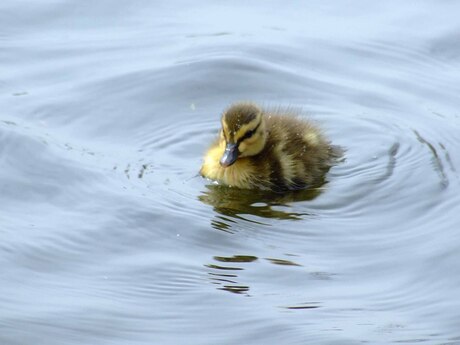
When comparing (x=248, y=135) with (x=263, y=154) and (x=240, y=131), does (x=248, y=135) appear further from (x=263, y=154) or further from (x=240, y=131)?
(x=263, y=154)

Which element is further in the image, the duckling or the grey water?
the duckling

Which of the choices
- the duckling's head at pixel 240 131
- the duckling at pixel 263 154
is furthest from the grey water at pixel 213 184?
the duckling's head at pixel 240 131

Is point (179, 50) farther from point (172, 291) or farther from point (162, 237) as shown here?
point (172, 291)

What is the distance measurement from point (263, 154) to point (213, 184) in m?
0.33

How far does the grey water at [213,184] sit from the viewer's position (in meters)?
5.14

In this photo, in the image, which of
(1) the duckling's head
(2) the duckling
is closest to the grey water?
(2) the duckling

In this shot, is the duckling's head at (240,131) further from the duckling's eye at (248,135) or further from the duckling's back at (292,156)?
the duckling's back at (292,156)

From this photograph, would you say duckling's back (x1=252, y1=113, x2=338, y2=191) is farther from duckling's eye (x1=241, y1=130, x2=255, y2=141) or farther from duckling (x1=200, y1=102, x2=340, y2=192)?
duckling's eye (x1=241, y1=130, x2=255, y2=141)

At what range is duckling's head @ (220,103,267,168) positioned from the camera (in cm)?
675

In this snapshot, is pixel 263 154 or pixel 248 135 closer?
pixel 248 135

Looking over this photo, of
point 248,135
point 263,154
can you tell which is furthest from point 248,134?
point 263,154

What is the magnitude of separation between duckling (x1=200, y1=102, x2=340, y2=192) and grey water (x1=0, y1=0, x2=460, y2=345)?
0.33ft

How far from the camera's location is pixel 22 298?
5.20m

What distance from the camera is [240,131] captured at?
6.74m
